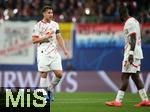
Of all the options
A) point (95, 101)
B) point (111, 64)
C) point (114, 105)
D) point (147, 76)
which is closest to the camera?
point (114, 105)

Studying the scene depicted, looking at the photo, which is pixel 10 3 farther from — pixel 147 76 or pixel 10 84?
pixel 147 76

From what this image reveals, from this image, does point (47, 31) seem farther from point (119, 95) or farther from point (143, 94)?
point (143, 94)

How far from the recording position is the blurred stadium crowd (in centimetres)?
2288

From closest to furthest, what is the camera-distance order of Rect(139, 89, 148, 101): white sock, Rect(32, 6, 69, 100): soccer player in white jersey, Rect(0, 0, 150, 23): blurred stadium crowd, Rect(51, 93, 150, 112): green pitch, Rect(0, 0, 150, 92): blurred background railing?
Rect(51, 93, 150, 112): green pitch
Rect(139, 89, 148, 101): white sock
Rect(32, 6, 69, 100): soccer player in white jersey
Rect(0, 0, 150, 92): blurred background railing
Rect(0, 0, 150, 23): blurred stadium crowd

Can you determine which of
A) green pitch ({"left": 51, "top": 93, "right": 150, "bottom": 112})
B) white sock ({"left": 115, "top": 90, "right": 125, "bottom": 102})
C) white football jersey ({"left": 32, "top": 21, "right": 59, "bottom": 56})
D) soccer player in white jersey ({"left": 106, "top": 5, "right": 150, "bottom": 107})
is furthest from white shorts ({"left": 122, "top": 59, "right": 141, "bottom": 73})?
white football jersey ({"left": 32, "top": 21, "right": 59, "bottom": 56})

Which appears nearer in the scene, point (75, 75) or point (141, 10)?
point (75, 75)

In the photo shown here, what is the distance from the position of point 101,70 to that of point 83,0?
4.72m

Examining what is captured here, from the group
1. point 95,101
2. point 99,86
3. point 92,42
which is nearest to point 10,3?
point 92,42

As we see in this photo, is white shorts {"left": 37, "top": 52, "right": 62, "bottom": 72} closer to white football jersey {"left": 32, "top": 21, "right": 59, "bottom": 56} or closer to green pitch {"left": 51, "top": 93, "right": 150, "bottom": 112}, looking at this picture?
white football jersey {"left": 32, "top": 21, "right": 59, "bottom": 56}

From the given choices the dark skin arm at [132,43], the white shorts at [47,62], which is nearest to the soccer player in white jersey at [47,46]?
the white shorts at [47,62]

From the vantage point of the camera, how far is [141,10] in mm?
24219

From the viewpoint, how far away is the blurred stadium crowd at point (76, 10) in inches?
901

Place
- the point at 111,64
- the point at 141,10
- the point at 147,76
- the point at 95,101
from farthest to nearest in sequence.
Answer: the point at 141,10, the point at 111,64, the point at 147,76, the point at 95,101

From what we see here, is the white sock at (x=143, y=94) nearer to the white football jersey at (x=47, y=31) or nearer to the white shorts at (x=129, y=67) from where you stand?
the white shorts at (x=129, y=67)
